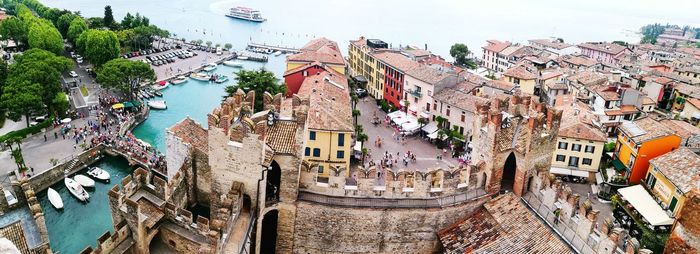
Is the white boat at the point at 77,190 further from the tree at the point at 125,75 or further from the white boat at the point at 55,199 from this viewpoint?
the tree at the point at 125,75

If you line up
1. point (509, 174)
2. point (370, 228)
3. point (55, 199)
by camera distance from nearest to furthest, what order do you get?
point (370, 228)
point (509, 174)
point (55, 199)

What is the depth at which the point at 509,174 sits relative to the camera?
21.7m

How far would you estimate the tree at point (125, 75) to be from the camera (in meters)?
58.6

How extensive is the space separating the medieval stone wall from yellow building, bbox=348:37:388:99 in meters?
51.5

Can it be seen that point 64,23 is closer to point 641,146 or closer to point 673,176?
point 641,146

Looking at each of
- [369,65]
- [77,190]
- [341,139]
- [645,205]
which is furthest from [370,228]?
[369,65]

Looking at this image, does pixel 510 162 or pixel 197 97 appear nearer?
pixel 510 162

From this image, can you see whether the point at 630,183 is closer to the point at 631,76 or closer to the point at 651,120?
the point at 651,120

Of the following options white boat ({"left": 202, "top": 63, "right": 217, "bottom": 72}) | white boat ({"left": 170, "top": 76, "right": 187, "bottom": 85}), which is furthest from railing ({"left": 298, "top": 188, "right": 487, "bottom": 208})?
white boat ({"left": 202, "top": 63, "right": 217, "bottom": 72})

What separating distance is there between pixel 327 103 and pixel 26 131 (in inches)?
1134

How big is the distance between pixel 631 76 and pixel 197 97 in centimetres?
6436

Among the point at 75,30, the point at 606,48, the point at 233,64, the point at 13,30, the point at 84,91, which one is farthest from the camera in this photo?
the point at 606,48

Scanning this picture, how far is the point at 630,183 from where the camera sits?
1794 inches

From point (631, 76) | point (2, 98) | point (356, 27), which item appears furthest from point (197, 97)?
point (356, 27)
